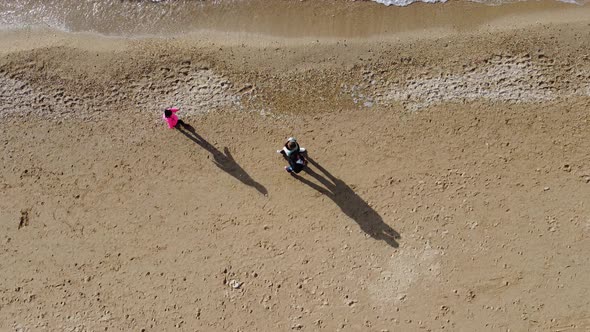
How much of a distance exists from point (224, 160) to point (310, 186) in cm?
160

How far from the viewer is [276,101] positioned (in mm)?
8469

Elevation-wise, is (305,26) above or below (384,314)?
above

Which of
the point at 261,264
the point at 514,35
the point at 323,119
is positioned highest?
the point at 514,35

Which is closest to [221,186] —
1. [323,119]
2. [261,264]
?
[261,264]

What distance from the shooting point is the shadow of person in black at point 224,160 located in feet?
27.1

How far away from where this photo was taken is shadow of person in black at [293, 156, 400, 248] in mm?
8016

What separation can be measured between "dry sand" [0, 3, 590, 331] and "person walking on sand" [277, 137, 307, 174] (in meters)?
0.18

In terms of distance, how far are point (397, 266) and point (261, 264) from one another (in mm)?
2314

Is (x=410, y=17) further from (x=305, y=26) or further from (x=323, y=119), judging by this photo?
(x=323, y=119)

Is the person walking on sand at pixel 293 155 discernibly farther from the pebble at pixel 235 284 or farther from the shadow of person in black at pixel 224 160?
the pebble at pixel 235 284

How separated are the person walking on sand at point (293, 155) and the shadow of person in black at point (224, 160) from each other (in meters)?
0.64

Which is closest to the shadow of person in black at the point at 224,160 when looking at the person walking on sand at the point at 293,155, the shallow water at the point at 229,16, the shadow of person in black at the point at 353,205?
the person walking on sand at the point at 293,155

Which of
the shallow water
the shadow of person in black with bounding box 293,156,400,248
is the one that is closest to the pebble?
the shadow of person in black with bounding box 293,156,400,248

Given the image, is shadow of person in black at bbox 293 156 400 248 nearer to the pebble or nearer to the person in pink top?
the pebble
